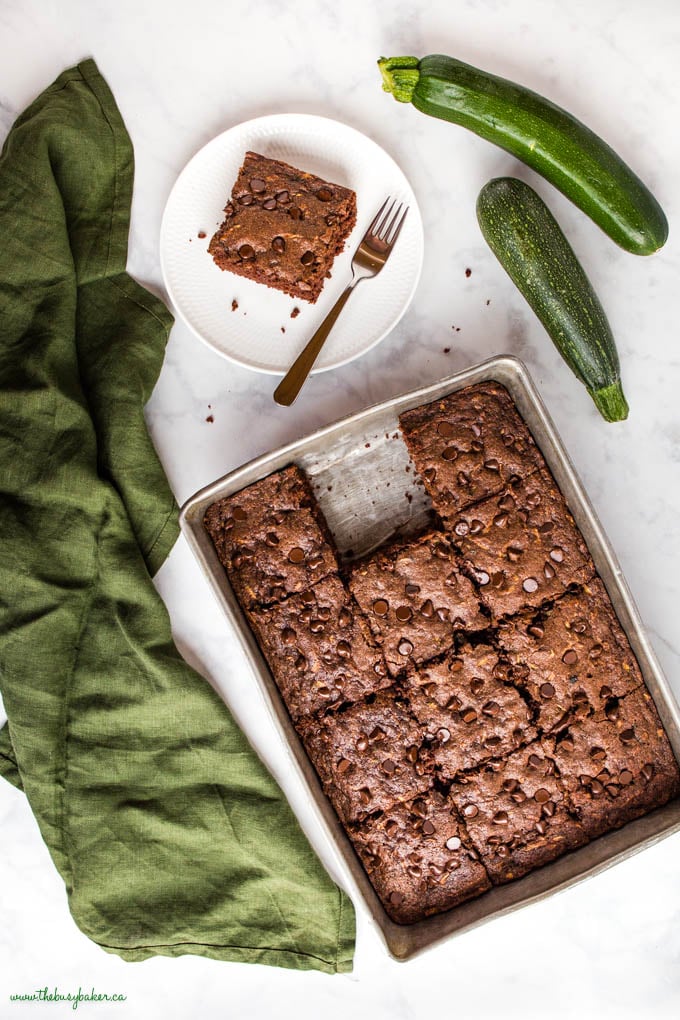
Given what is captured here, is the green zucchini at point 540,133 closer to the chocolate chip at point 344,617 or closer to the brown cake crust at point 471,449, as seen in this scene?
the brown cake crust at point 471,449

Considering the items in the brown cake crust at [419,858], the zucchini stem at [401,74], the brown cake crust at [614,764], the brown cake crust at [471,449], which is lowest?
the brown cake crust at [419,858]

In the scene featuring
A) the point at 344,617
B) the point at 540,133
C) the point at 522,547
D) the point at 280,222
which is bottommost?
the point at 344,617

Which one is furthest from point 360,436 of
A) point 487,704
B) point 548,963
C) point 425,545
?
point 548,963

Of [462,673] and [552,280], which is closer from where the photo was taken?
[462,673]

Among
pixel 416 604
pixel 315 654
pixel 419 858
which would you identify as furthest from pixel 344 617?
pixel 419 858

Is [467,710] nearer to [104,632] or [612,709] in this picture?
[612,709]

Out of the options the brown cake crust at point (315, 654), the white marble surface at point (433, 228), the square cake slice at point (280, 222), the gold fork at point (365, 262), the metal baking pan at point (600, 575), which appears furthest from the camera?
the white marble surface at point (433, 228)

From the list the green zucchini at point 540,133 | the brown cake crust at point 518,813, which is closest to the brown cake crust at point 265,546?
the brown cake crust at point 518,813
